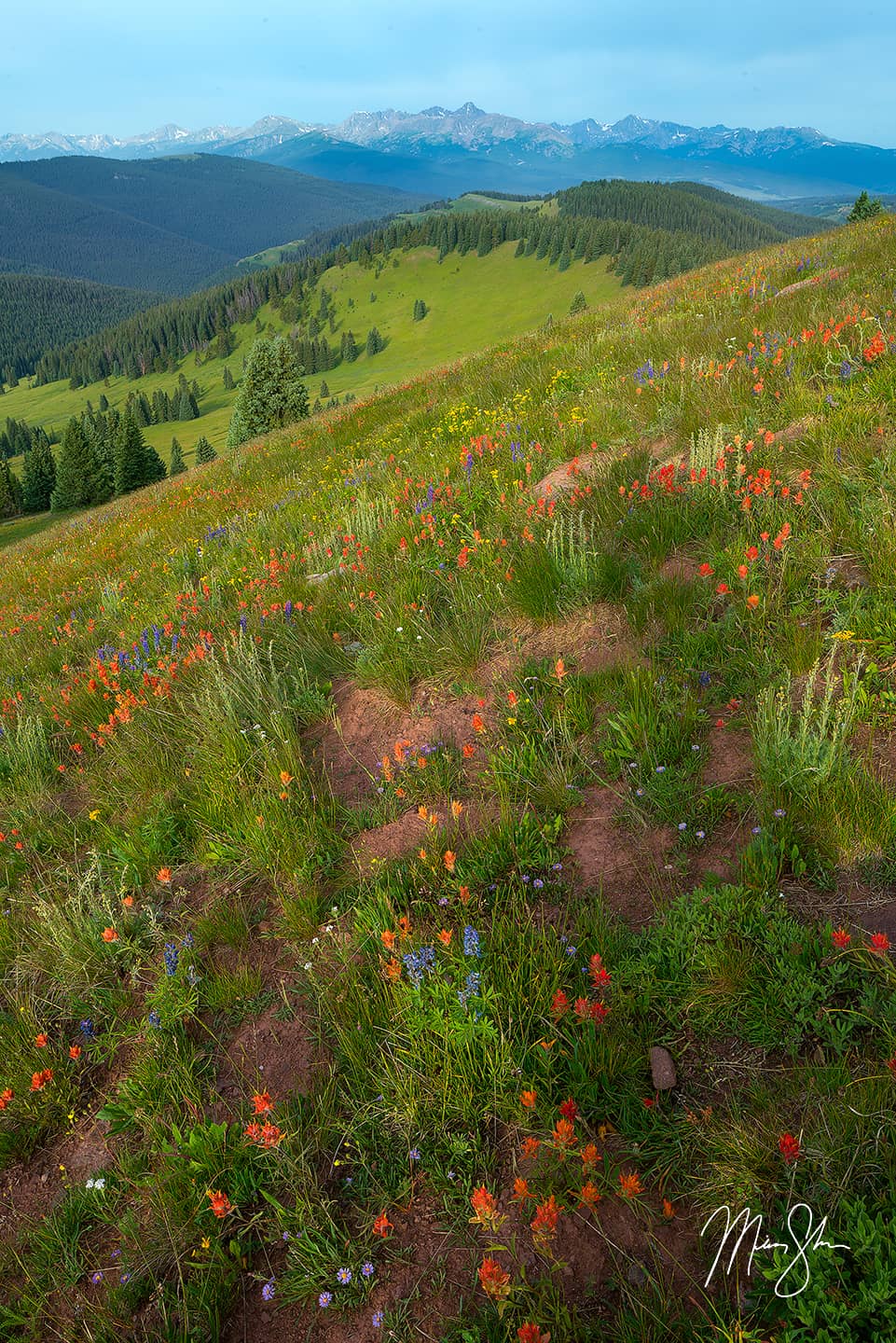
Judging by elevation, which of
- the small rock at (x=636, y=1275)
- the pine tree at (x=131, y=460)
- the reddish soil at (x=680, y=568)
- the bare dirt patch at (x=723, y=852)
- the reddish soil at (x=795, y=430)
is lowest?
the pine tree at (x=131, y=460)

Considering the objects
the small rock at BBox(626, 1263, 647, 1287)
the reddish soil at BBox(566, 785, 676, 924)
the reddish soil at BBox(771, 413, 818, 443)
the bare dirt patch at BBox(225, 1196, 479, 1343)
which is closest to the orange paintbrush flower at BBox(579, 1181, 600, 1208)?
the small rock at BBox(626, 1263, 647, 1287)

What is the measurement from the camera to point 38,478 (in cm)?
9519

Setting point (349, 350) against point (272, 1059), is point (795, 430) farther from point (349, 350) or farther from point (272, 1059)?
point (349, 350)

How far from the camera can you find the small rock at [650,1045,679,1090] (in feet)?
7.26

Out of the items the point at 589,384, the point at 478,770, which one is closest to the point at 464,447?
the point at 589,384

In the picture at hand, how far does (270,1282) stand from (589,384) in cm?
868

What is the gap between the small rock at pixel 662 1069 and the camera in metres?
2.21

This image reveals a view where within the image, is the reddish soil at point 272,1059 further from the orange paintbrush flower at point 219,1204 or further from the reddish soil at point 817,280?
the reddish soil at point 817,280

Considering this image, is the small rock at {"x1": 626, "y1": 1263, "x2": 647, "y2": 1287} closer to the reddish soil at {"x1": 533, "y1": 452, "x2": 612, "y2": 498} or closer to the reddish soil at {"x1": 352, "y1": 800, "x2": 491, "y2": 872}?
the reddish soil at {"x1": 352, "y1": 800, "x2": 491, "y2": 872}

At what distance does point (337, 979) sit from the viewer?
2752 millimetres

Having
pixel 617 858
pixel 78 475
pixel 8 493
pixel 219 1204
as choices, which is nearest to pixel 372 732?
pixel 617 858

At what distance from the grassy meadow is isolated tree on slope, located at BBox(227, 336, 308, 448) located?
39.1 meters
